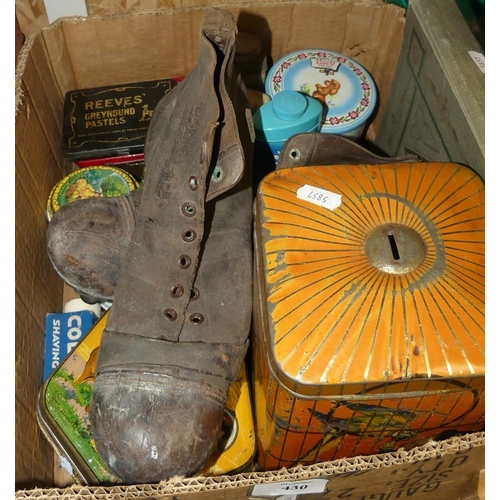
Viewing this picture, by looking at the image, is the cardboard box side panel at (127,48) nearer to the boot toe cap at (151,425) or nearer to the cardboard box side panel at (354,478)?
the boot toe cap at (151,425)

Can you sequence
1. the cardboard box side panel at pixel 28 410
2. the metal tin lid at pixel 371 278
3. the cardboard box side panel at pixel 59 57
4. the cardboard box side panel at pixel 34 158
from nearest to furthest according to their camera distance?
1. the metal tin lid at pixel 371 278
2. the cardboard box side panel at pixel 28 410
3. the cardboard box side panel at pixel 34 158
4. the cardboard box side panel at pixel 59 57

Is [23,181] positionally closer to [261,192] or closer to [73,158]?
[73,158]

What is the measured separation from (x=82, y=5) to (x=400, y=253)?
2.36 feet

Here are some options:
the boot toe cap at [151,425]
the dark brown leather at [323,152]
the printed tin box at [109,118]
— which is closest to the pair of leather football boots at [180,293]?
the boot toe cap at [151,425]

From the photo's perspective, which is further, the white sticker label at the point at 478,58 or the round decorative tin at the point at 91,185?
the round decorative tin at the point at 91,185

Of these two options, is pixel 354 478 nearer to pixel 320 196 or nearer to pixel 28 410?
pixel 320 196

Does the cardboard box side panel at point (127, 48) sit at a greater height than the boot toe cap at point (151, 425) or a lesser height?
greater

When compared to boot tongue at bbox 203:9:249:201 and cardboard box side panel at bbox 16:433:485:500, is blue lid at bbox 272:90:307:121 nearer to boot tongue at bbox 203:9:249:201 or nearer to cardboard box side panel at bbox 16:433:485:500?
boot tongue at bbox 203:9:249:201

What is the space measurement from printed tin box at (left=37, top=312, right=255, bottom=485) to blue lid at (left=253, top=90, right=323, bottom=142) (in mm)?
350

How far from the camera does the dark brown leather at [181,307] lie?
24.1 inches

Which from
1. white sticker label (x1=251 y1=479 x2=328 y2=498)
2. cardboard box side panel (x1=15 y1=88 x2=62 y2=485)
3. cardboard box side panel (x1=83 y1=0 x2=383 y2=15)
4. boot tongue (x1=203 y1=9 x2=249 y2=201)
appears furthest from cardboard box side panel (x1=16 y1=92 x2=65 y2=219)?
white sticker label (x1=251 y1=479 x2=328 y2=498)

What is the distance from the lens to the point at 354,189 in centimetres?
65

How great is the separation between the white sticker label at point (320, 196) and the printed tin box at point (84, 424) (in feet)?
0.87

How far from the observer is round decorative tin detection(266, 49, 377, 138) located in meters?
0.91
